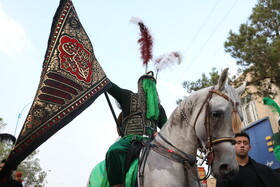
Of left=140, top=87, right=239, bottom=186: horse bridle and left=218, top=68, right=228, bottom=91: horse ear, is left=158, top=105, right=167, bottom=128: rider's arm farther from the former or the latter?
left=218, top=68, right=228, bottom=91: horse ear

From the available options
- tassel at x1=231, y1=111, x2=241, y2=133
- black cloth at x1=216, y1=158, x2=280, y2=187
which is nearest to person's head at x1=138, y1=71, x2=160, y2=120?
tassel at x1=231, y1=111, x2=241, y2=133

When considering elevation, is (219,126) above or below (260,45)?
below

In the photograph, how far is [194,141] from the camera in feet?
10.2

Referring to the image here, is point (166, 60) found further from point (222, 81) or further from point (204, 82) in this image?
point (204, 82)

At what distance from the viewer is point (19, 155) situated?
295 centimetres

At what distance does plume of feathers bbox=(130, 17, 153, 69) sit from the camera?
4887 millimetres

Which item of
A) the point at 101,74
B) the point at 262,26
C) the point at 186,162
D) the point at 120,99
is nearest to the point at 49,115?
the point at 101,74

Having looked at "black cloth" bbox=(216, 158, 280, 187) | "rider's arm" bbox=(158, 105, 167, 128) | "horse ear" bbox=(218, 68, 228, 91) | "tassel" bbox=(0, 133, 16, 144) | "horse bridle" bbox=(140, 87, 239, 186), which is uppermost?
"rider's arm" bbox=(158, 105, 167, 128)

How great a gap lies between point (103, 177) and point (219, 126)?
76.8 inches

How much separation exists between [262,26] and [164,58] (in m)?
10.3

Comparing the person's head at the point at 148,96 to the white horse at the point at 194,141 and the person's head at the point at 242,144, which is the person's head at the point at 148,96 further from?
the person's head at the point at 242,144

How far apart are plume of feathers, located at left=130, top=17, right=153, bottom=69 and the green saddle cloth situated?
82.8 inches

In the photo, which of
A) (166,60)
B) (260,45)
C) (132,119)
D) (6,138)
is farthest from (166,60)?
(260,45)

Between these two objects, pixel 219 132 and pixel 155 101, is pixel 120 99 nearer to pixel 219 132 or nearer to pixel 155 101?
pixel 155 101
